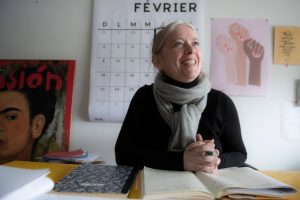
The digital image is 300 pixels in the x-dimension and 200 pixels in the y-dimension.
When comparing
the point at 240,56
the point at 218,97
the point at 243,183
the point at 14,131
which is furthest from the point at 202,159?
the point at 14,131

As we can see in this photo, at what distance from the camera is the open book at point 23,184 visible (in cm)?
41

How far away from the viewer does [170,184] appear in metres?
0.51

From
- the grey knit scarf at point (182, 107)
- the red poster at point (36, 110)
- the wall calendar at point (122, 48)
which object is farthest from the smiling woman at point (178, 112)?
the red poster at point (36, 110)

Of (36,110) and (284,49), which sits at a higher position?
(284,49)

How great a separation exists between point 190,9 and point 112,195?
1226 mm

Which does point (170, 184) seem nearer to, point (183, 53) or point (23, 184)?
point (23, 184)

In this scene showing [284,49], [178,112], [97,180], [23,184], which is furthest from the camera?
[284,49]

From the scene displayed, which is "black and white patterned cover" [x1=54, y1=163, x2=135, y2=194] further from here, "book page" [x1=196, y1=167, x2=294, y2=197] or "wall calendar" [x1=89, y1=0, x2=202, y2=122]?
"wall calendar" [x1=89, y1=0, x2=202, y2=122]

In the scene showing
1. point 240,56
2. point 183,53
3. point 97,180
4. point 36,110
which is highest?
point 240,56

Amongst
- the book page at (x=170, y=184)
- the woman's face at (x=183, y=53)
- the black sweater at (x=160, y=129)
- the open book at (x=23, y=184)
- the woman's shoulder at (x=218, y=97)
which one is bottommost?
the book page at (x=170, y=184)

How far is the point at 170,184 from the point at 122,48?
1.07m

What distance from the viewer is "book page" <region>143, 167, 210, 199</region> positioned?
1.47 feet

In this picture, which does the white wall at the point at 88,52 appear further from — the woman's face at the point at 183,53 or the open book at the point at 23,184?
the open book at the point at 23,184

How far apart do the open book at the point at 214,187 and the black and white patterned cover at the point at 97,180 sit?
6cm
